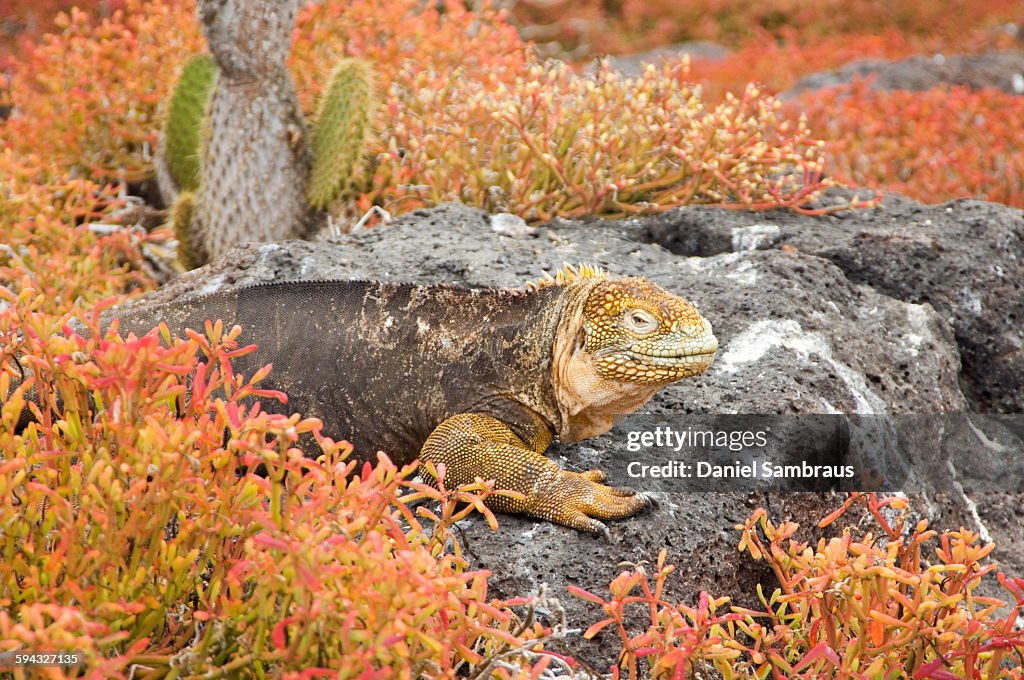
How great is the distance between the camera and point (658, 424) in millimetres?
3787

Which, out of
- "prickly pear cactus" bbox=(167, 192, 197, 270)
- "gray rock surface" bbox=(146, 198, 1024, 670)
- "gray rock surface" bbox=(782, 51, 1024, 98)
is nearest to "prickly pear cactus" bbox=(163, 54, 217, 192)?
"prickly pear cactus" bbox=(167, 192, 197, 270)

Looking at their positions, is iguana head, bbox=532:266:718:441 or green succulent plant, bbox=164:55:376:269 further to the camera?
green succulent plant, bbox=164:55:376:269

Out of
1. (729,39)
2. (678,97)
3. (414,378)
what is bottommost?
(729,39)

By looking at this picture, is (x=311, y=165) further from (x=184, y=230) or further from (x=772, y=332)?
(x=772, y=332)

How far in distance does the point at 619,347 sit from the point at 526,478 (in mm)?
518

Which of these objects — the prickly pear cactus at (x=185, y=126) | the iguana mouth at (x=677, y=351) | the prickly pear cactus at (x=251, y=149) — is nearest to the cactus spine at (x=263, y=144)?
the prickly pear cactus at (x=251, y=149)

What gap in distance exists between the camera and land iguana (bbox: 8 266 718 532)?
11.0ft

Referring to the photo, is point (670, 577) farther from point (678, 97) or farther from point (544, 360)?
point (678, 97)

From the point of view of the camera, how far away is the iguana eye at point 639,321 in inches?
134

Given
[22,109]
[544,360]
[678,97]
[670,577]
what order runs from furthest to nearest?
[22,109]
[678,97]
[544,360]
[670,577]

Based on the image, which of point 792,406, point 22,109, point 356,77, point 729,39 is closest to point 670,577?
point 792,406

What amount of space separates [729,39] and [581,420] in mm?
15604

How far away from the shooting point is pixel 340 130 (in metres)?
5.97

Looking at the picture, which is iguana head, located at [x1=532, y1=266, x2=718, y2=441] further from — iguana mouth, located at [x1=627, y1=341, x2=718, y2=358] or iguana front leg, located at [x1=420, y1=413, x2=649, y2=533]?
iguana front leg, located at [x1=420, y1=413, x2=649, y2=533]
